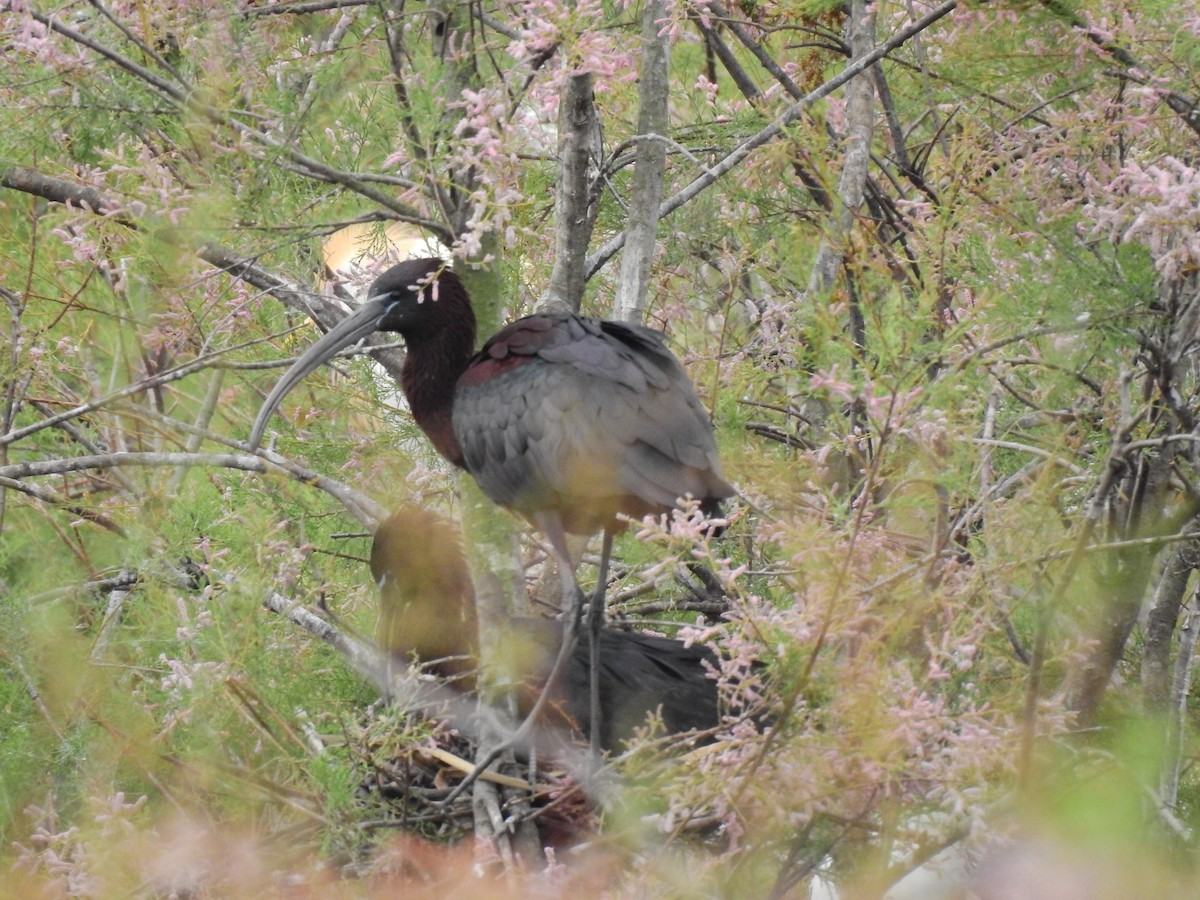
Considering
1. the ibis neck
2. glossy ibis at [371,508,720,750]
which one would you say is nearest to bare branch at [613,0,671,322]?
the ibis neck

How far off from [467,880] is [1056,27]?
9.08ft

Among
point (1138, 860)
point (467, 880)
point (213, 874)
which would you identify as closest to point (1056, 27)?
point (1138, 860)

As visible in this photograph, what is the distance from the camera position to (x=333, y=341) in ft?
17.1

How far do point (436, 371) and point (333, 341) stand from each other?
0.36 meters

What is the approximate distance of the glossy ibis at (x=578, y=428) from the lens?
14.9ft

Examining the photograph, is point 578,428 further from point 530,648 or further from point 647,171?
point 647,171

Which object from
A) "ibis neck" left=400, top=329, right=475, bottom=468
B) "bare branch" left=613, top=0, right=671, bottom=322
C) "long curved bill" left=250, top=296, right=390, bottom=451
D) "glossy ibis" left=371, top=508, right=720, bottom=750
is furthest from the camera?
"ibis neck" left=400, top=329, right=475, bottom=468

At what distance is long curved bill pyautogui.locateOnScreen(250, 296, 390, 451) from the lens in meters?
5.14

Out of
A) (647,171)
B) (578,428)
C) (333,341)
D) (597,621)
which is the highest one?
(647,171)

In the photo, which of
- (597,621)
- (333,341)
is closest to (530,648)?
(597,621)

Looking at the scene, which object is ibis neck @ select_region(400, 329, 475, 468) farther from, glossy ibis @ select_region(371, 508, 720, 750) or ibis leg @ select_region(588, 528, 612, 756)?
ibis leg @ select_region(588, 528, 612, 756)

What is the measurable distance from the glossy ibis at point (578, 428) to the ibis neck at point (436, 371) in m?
0.18

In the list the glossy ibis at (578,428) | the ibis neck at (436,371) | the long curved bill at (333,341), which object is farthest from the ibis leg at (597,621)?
the long curved bill at (333,341)

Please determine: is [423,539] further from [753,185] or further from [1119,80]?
[1119,80]
